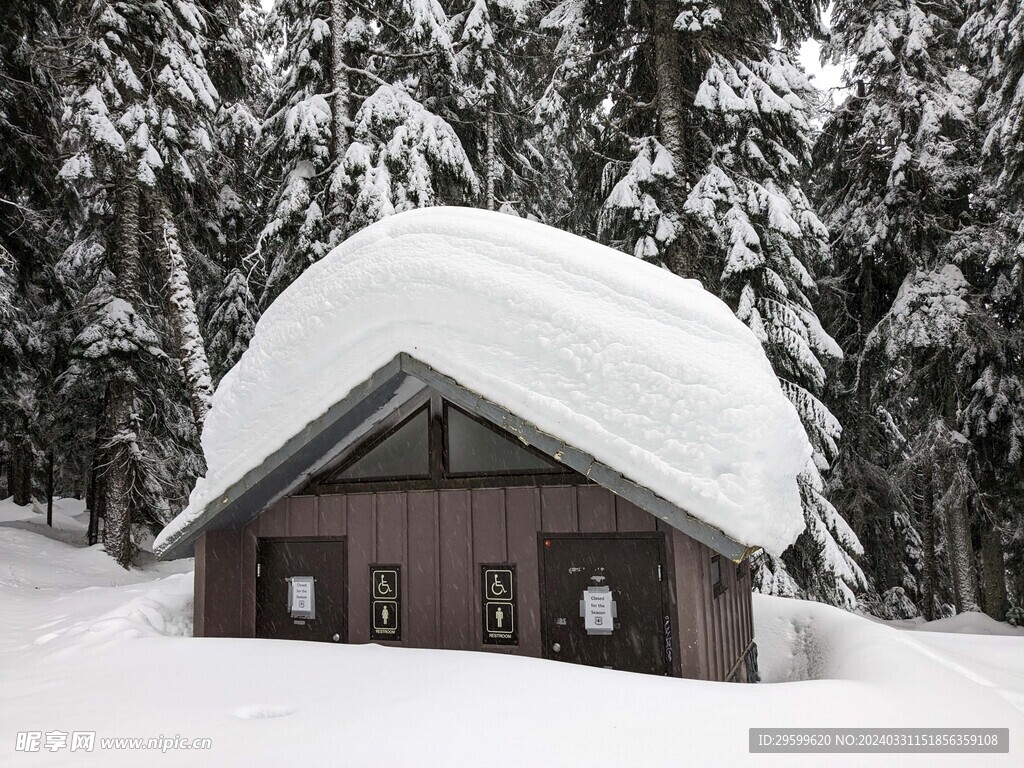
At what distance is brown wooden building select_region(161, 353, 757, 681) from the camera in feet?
20.6

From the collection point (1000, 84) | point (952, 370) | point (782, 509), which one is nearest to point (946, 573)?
point (952, 370)

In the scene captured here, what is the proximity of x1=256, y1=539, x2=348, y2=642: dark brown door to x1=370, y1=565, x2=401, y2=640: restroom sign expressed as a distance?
36 centimetres

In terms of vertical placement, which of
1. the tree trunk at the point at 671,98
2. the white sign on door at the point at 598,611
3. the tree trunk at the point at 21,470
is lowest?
the white sign on door at the point at 598,611

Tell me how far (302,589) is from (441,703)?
3.69 m

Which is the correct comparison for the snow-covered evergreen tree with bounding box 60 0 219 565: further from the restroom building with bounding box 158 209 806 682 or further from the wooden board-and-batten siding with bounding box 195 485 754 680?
the restroom building with bounding box 158 209 806 682

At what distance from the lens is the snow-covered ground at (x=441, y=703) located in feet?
12.5

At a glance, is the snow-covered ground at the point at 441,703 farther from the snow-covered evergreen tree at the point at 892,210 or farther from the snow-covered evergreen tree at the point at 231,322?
the snow-covered evergreen tree at the point at 231,322

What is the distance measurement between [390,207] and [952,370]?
11895 millimetres

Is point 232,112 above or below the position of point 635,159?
above

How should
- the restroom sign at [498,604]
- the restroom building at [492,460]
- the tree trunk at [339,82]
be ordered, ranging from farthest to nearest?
the tree trunk at [339,82], the restroom sign at [498,604], the restroom building at [492,460]

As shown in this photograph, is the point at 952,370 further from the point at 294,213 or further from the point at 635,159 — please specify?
the point at 294,213

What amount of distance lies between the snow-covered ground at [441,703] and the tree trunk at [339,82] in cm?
1022

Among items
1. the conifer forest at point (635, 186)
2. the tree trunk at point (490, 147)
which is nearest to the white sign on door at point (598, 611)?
the conifer forest at point (635, 186)

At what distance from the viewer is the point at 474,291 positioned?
270 inches
